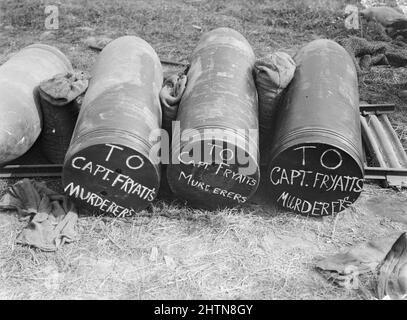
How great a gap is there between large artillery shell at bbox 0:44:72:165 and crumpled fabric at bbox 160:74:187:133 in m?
1.31

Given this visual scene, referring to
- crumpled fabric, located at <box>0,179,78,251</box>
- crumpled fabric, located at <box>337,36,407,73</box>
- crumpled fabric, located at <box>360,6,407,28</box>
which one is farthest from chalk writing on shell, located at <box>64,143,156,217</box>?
crumpled fabric, located at <box>360,6,407,28</box>

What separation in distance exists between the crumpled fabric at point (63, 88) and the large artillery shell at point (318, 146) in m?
1.97

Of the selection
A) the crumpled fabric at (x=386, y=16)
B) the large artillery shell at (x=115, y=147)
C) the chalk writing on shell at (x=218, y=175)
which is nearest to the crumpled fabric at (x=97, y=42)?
the large artillery shell at (x=115, y=147)

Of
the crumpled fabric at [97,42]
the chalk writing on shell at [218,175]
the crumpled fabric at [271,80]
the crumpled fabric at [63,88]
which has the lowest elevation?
the crumpled fabric at [97,42]

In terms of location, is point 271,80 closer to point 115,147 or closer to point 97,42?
point 115,147

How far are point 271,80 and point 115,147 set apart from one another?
166cm

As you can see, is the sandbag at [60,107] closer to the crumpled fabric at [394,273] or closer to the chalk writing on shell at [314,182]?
the chalk writing on shell at [314,182]

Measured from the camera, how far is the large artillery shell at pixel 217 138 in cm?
438

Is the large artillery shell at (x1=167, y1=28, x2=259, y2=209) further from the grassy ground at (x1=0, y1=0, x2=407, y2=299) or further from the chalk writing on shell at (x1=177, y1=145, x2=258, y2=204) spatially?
the grassy ground at (x1=0, y1=0, x2=407, y2=299)

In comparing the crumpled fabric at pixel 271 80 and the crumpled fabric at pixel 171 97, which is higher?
the crumpled fabric at pixel 271 80

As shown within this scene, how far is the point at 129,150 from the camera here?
4336mm
